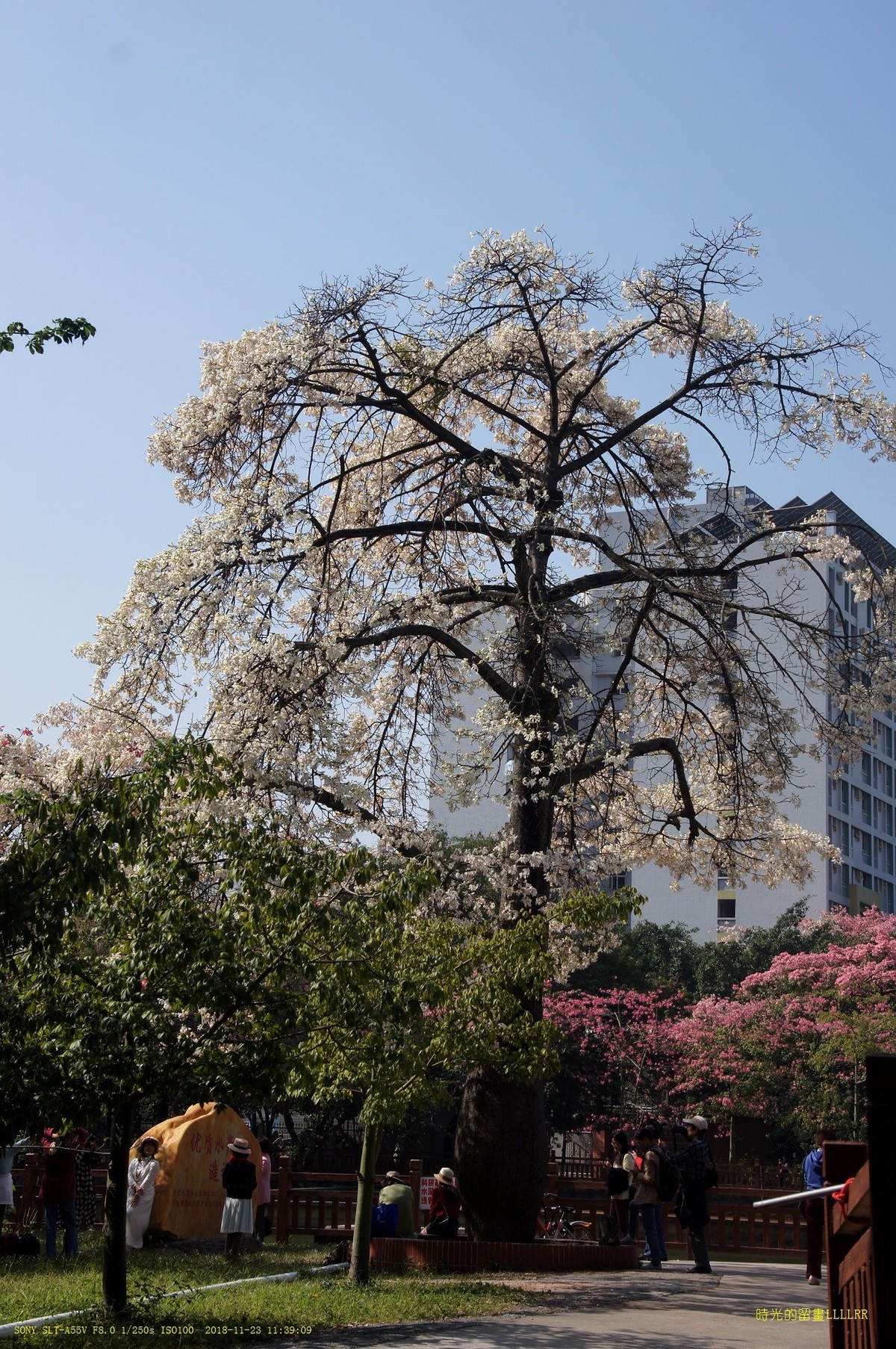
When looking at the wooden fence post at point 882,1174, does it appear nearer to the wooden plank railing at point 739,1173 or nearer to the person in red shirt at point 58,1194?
the person in red shirt at point 58,1194

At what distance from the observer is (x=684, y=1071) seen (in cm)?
3650

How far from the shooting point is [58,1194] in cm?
1445

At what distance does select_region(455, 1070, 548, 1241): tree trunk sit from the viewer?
14.9 meters

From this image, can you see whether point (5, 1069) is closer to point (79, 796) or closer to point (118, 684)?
point (79, 796)

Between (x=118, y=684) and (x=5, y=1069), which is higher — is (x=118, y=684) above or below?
above

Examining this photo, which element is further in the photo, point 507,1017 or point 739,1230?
point 739,1230

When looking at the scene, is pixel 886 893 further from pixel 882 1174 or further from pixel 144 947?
pixel 882 1174

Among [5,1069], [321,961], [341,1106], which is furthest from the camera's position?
[341,1106]

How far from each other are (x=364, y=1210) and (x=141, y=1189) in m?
3.95

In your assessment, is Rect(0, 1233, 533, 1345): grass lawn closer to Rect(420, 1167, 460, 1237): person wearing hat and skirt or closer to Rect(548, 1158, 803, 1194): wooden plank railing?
Rect(420, 1167, 460, 1237): person wearing hat and skirt

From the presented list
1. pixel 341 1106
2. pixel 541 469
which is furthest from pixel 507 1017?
pixel 341 1106

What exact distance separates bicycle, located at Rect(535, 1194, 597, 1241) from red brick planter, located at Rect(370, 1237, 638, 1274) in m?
2.80

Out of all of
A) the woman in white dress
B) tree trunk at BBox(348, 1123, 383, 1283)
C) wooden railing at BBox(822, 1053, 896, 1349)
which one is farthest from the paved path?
the woman in white dress

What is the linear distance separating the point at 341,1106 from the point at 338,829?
2426cm
